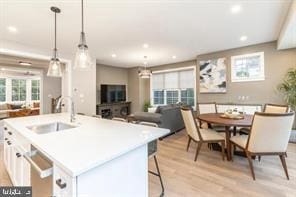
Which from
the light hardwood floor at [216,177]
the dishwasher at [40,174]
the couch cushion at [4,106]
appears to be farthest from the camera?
the couch cushion at [4,106]

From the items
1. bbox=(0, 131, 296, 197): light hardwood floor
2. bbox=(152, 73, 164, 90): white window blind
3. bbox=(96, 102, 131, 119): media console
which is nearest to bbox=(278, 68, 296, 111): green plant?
bbox=(0, 131, 296, 197): light hardwood floor

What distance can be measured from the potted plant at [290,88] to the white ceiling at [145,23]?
1.02m

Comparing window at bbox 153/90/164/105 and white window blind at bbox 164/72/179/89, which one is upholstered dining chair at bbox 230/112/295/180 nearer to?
white window blind at bbox 164/72/179/89

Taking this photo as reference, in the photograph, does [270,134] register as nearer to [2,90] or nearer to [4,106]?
[4,106]

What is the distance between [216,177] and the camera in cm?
238

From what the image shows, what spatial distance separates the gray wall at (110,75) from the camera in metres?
7.20

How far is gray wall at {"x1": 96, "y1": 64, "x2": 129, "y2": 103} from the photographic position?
7.20 meters

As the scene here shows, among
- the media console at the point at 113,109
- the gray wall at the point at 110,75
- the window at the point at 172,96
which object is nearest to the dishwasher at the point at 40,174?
the media console at the point at 113,109

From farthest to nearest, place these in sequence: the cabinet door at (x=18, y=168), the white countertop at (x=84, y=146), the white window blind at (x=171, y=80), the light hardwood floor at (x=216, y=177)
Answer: the white window blind at (x=171, y=80) → the light hardwood floor at (x=216, y=177) → the cabinet door at (x=18, y=168) → the white countertop at (x=84, y=146)

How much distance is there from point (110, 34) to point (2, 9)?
1.81 meters

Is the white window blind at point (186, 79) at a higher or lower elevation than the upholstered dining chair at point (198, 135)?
higher

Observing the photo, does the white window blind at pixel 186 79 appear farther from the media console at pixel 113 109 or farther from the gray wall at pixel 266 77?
the media console at pixel 113 109

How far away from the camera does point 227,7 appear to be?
2531 millimetres

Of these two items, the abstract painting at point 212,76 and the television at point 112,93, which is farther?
the television at point 112,93
